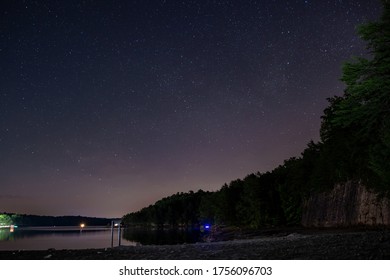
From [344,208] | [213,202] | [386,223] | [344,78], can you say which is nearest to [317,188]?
[344,208]

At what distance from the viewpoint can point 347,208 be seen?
44438mm

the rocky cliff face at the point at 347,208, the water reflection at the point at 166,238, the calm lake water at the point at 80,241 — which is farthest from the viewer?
the water reflection at the point at 166,238

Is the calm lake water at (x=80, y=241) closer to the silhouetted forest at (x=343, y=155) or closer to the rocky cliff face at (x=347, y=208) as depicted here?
the silhouetted forest at (x=343, y=155)

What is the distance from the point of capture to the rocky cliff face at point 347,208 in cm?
3578

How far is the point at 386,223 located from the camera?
33.8 m

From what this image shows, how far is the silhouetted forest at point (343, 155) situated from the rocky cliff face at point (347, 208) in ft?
4.79

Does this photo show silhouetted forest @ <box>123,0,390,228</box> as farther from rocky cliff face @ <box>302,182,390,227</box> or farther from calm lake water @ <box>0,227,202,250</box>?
calm lake water @ <box>0,227,202,250</box>

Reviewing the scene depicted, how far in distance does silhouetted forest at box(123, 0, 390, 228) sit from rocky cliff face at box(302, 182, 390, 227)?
146cm

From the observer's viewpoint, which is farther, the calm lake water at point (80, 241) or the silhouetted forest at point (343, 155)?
the calm lake water at point (80, 241)

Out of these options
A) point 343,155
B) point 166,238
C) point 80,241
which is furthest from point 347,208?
point 80,241

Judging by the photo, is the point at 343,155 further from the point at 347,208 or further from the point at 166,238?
the point at 166,238

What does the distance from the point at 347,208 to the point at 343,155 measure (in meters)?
6.99

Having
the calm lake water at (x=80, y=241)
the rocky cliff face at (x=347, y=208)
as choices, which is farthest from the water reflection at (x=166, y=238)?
the rocky cliff face at (x=347, y=208)
